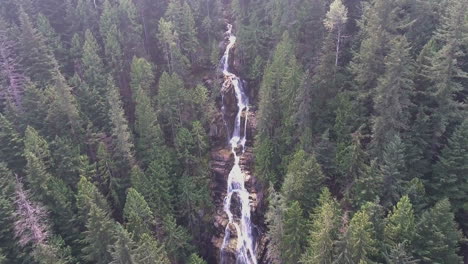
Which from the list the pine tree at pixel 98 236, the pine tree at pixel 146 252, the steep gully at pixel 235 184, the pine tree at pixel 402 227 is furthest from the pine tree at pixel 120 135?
the pine tree at pixel 402 227

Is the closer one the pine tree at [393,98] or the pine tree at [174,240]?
the pine tree at [393,98]

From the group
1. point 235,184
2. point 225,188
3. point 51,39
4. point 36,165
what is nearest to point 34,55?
point 51,39

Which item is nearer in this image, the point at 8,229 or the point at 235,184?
the point at 8,229

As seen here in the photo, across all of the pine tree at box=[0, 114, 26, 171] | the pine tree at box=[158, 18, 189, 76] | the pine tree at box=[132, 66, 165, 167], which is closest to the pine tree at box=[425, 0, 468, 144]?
the pine tree at box=[132, 66, 165, 167]

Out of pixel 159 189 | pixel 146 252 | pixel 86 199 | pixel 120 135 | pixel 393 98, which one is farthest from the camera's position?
pixel 120 135

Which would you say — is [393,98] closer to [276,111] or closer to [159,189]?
[276,111]

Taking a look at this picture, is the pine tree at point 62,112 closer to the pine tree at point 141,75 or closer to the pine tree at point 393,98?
the pine tree at point 141,75
